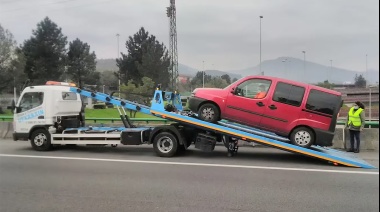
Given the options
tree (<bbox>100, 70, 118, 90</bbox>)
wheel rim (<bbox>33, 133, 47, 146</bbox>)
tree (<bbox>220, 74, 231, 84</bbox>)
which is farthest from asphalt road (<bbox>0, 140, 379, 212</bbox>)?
tree (<bbox>100, 70, 118, 90</bbox>)

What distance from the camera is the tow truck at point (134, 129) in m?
9.44

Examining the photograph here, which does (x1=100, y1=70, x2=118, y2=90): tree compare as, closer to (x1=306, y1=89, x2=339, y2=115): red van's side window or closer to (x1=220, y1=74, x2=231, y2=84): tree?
Answer: (x1=220, y1=74, x2=231, y2=84): tree

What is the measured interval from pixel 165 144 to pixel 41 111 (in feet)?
13.7

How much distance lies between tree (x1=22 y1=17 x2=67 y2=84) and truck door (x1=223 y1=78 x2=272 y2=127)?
170ft

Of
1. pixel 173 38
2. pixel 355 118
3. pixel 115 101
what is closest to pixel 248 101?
pixel 115 101

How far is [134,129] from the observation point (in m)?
10.7

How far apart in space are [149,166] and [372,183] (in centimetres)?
476

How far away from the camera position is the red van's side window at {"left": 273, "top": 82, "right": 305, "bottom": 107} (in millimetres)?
9258

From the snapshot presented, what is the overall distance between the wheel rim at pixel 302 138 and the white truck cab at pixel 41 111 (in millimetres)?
7025

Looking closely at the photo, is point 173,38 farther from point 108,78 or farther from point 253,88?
point 108,78

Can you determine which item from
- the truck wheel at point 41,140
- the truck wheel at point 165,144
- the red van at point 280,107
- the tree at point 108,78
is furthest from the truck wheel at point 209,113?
the tree at point 108,78

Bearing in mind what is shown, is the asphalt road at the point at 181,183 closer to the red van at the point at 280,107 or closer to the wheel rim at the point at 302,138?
the wheel rim at the point at 302,138

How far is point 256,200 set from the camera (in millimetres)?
5824

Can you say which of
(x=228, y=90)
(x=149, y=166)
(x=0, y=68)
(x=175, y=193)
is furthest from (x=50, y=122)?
(x=0, y=68)
